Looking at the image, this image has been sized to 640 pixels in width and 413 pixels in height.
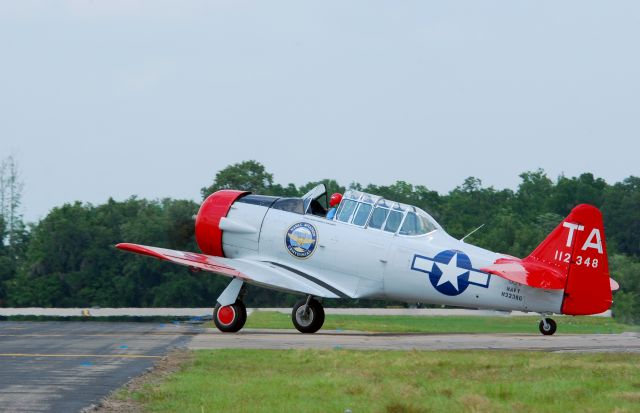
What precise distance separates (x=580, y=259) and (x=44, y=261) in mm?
33071

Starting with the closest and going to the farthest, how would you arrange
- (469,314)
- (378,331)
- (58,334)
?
(58,334) < (378,331) < (469,314)

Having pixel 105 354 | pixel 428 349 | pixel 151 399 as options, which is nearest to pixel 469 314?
pixel 428 349

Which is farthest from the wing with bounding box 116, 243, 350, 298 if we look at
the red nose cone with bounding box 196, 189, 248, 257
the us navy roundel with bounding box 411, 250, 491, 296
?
the us navy roundel with bounding box 411, 250, 491, 296

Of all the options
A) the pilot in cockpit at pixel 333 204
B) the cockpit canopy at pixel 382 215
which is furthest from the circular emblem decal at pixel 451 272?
the pilot in cockpit at pixel 333 204

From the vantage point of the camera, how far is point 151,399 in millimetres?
11016

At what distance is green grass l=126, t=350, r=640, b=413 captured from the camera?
34.8 feet

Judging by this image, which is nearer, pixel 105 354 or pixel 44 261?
pixel 105 354

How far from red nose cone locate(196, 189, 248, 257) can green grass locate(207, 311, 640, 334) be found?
9.13ft

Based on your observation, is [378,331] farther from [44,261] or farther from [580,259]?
[44,261]

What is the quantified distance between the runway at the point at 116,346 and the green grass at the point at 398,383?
2.78 ft

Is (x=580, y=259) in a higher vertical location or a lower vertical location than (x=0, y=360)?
higher

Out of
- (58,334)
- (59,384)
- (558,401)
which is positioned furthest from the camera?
(58,334)

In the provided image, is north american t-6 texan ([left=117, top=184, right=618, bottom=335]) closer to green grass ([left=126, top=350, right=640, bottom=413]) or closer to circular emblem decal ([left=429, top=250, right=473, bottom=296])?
circular emblem decal ([left=429, top=250, right=473, bottom=296])

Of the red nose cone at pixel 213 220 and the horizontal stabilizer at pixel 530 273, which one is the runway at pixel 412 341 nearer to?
the horizontal stabilizer at pixel 530 273
